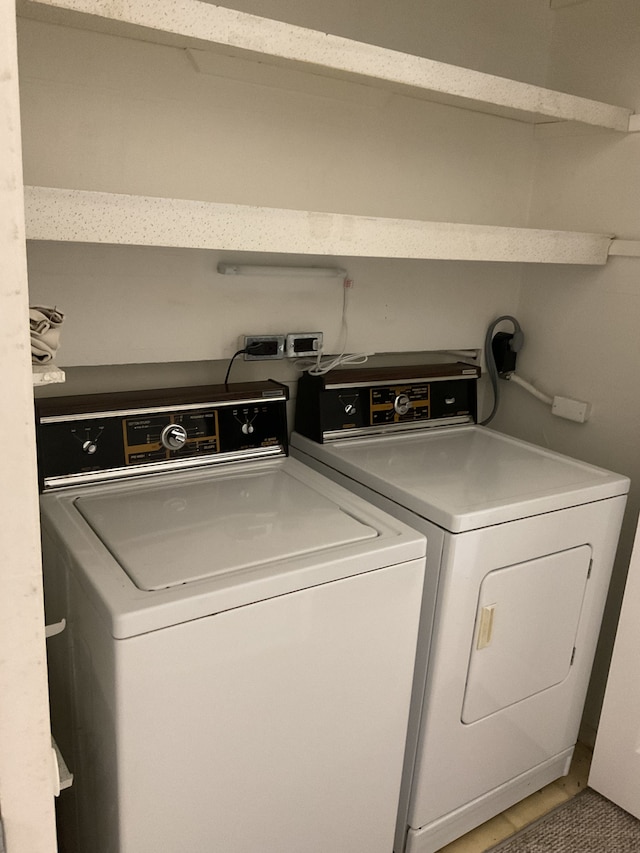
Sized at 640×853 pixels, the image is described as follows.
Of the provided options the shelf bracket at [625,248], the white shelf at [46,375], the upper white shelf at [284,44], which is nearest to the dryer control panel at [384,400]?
the shelf bracket at [625,248]

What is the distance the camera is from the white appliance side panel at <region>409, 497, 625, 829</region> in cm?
155

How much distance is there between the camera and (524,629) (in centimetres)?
172

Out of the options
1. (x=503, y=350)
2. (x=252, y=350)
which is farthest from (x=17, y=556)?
(x=503, y=350)

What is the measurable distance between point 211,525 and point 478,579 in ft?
2.05

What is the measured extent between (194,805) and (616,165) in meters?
1.99

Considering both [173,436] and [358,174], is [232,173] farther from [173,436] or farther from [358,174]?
[173,436]

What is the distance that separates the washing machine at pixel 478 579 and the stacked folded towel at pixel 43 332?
2.79ft

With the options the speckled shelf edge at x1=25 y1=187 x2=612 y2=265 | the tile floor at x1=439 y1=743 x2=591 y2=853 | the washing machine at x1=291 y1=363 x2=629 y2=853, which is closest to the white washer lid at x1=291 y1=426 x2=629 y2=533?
the washing machine at x1=291 y1=363 x2=629 y2=853

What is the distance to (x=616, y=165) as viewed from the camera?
6.63ft

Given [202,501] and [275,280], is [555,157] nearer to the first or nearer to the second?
[275,280]

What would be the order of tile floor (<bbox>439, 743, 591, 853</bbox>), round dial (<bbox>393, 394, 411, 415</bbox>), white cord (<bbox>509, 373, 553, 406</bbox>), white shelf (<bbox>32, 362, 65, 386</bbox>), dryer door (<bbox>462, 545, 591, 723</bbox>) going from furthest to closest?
white cord (<bbox>509, 373, 553, 406</bbox>)
round dial (<bbox>393, 394, 411, 415</bbox>)
tile floor (<bbox>439, 743, 591, 853</bbox>)
dryer door (<bbox>462, 545, 591, 723</bbox>)
white shelf (<bbox>32, 362, 65, 386</bbox>)

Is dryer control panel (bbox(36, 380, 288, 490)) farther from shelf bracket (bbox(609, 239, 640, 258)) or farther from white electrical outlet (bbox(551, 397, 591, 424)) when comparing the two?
shelf bracket (bbox(609, 239, 640, 258))

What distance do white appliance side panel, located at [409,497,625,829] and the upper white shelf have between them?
100cm

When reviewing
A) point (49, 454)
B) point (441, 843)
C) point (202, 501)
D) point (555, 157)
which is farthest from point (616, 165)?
point (441, 843)
